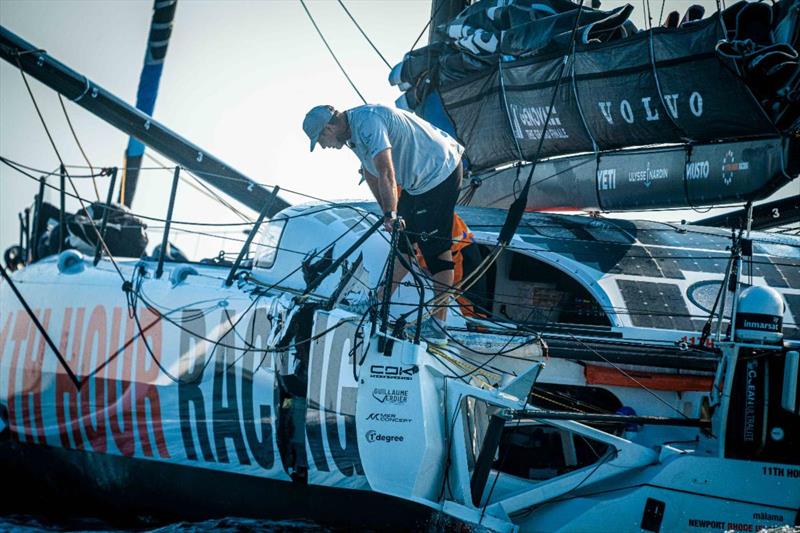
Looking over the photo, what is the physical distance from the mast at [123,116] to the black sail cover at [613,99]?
87.3 inches

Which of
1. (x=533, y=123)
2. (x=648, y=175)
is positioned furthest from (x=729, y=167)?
(x=533, y=123)

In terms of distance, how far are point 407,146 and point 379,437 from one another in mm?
1653

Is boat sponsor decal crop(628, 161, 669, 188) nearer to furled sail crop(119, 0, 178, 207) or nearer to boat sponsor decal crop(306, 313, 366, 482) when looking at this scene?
boat sponsor decal crop(306, 313, 366, 482)

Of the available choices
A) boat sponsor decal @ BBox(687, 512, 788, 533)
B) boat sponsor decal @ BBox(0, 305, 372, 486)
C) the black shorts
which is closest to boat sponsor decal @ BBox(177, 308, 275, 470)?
boat sponsor decal @ BBox(0, 305, 372, 486)

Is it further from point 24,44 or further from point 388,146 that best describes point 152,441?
point 24,44

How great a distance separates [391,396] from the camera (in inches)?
187

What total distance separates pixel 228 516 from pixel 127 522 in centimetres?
93

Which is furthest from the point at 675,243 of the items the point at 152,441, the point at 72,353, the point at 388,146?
the point at 72,353

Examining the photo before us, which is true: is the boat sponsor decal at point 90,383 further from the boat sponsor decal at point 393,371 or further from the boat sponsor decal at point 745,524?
Answer: the boat sponsor decal at point 745,524

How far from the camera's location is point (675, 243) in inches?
287

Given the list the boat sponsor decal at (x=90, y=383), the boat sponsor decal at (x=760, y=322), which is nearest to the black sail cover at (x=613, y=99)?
the boat sponsor decal at (x=760, y=322)

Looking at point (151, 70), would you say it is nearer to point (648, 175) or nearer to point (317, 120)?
point (648, 175)

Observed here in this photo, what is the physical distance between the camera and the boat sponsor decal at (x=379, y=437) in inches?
185

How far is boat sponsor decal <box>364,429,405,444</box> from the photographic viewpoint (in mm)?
4691
